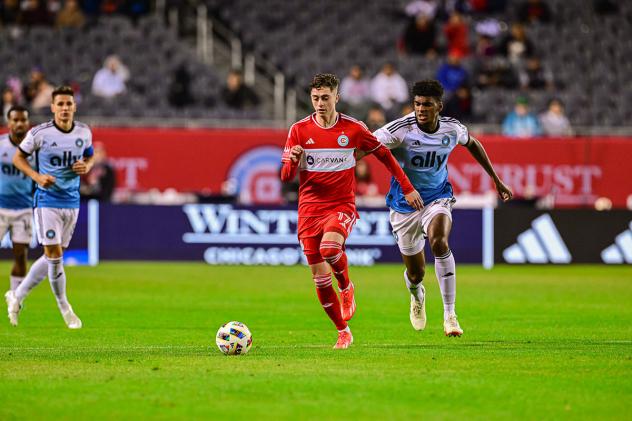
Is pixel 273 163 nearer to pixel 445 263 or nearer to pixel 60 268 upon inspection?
pixel 60 268

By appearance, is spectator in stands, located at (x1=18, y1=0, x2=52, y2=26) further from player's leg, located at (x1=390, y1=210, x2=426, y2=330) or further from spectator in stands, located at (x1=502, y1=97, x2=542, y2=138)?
player's leg, located at (x1=390, y1=210, x2=426, y2=330)

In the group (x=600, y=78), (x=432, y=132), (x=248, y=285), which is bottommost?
(x=248, y=285)

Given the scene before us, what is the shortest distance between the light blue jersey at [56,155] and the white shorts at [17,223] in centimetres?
206

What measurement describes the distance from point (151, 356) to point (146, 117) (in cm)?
1656

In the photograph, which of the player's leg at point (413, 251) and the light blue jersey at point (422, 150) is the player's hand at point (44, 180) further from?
the player's leg at point (413, 251)

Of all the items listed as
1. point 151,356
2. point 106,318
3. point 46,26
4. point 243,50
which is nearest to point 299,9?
point 243,50

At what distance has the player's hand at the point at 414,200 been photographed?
11.1 m

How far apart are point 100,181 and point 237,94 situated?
4501mm

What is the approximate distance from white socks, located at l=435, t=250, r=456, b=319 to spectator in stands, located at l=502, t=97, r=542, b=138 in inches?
570

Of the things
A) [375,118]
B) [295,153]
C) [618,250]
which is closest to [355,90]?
[375,118]

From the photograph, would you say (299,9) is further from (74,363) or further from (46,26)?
(74,363)

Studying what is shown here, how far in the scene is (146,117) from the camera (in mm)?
26094

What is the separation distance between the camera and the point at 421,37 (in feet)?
97.5

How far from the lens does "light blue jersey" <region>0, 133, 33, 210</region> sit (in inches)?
590
